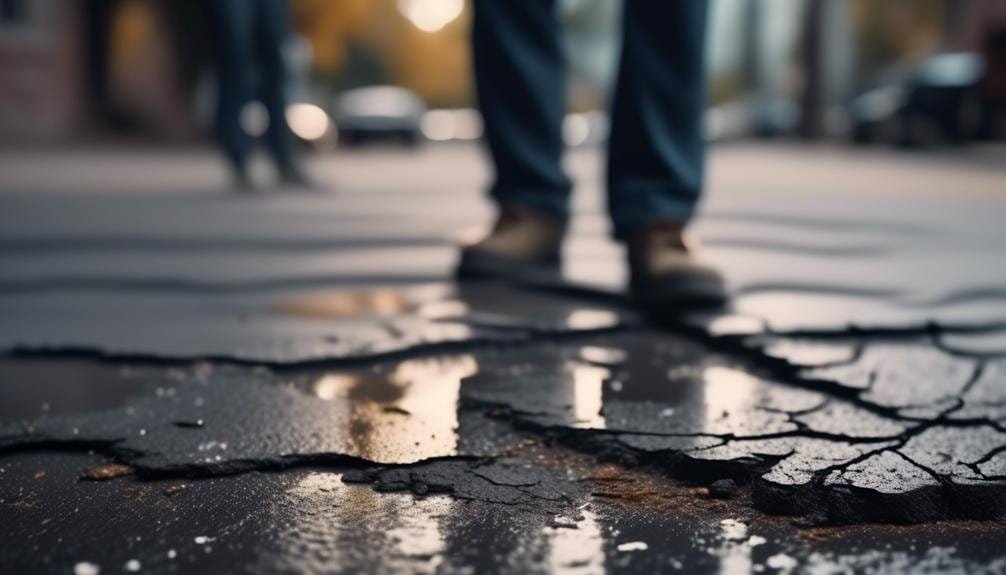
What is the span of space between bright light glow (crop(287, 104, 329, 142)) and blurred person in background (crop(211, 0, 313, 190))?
10.3 m

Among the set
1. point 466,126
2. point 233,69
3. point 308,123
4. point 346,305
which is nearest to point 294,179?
point 233,69

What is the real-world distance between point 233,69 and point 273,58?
313mm

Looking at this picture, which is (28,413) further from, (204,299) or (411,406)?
(204,299)

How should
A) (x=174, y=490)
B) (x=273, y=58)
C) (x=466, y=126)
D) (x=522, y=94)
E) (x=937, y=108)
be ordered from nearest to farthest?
1. (x=174, y=490)
2. (x=522, y=94)
3. (x=273, y=58)
4. (x=937, y=108)
5. (x=466, y=126)

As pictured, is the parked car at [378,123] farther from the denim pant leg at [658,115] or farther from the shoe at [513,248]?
the denim pant leg at [658,115]

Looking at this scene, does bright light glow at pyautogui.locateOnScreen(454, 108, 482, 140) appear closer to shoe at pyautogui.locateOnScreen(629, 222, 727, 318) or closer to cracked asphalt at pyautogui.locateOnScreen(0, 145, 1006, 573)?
cracked asphalt at pyautogui.locateOnScreen(0, 145, 1006, 573)

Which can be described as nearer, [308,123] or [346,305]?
[346,305]

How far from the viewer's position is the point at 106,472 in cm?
130

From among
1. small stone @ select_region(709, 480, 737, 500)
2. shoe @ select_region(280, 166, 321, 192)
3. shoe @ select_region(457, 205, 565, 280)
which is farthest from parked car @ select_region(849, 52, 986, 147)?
small stone @ select_region(709, 480, 737, 500)

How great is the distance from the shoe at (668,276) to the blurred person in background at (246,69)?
354 cm

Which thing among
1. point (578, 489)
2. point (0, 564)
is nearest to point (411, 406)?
point (578, 489)

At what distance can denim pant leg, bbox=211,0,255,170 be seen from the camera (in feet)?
17.6

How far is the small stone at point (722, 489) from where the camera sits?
124 cm

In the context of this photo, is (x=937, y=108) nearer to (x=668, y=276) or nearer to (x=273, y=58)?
(x=273, y=58)
